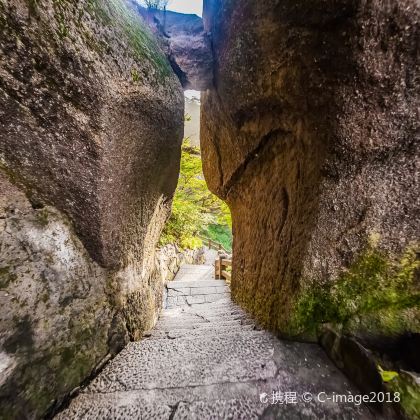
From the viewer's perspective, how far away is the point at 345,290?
1.67 m

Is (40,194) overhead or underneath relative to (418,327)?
overhead

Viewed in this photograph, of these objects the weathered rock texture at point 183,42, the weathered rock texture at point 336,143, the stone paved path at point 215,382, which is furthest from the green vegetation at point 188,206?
the stone paved path at point 215,382

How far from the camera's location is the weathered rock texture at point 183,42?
8.39ft

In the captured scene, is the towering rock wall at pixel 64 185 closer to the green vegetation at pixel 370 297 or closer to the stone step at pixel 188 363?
the stone step at pixel 188 363

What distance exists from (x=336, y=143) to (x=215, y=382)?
6.02 ft

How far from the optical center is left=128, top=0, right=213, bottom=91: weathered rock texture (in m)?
2.56

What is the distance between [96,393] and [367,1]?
9.29ft

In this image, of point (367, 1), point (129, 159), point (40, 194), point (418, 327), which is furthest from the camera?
point (129, 159)

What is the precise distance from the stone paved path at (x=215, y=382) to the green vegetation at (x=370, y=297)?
0.31 m

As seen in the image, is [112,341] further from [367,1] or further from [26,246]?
[367,1]

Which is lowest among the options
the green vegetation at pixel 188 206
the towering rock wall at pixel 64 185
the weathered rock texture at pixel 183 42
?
the green vegetation at pixel 188 206

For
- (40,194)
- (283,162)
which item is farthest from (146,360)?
(283,162)

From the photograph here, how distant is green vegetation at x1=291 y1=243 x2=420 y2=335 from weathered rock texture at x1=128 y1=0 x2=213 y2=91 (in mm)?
2681

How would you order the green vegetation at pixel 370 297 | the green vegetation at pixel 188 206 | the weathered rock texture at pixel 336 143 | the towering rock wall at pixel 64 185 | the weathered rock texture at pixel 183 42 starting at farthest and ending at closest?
the green vegetation at pixel 188 206 < the weathered rock texture at pixel 183 42 < the green vegetation at pixel 370 297 < the weathered rock texture at pixel 336 143 < the towering rock wall at pixel 64 185
